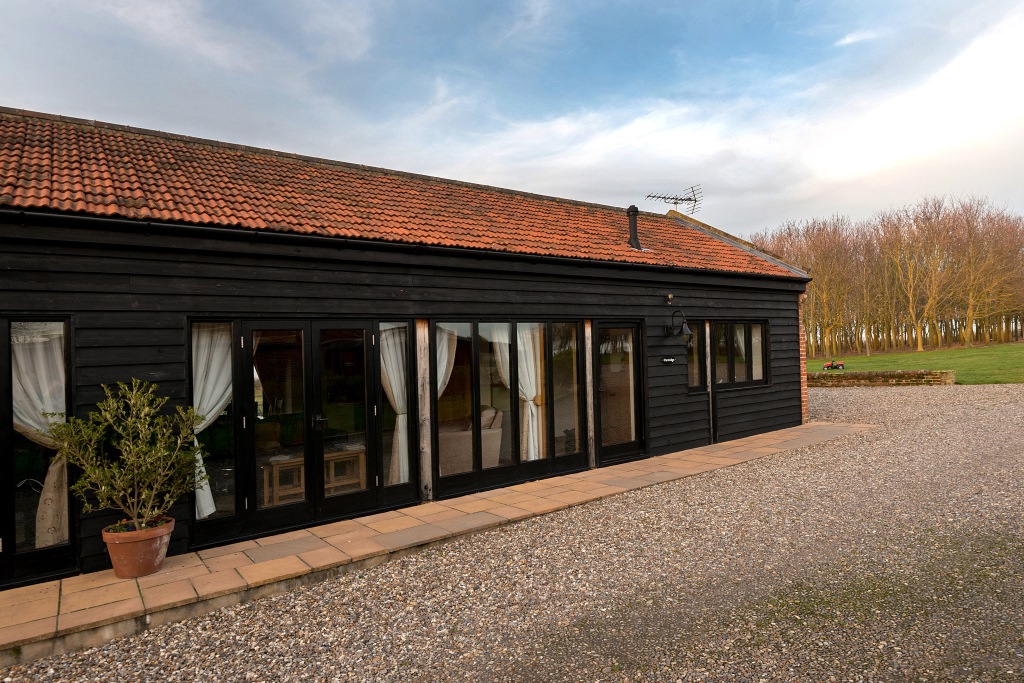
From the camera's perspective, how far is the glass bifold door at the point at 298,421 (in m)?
5.29

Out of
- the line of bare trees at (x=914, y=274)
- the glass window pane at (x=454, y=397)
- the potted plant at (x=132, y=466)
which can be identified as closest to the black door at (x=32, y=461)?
the potted plant at (x=132, y=466)

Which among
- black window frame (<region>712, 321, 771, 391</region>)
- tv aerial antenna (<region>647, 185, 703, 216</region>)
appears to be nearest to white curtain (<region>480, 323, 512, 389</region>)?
black window frame (<region>712, 321, 771, 391</region>)

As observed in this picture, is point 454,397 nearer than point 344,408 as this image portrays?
No

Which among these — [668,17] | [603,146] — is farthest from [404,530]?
[603,146]

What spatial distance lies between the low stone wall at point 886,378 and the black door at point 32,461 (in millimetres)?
23277

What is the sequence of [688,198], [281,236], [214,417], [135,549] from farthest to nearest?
1. [688,198]
2. [281,236]
3. [214,417]
4. [135,549]

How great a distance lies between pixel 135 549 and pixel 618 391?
21.3ft

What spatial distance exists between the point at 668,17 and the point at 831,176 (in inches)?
697

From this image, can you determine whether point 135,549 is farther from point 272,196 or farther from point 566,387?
point 566,387

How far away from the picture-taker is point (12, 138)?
612cm

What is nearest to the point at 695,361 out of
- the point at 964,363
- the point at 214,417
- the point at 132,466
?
the point at 214,417

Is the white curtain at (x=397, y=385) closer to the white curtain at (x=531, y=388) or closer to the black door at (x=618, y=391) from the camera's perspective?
the white curtain at (x=531, y=388)

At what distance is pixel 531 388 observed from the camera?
768 cm

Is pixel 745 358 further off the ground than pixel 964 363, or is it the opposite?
pixel 745 358
